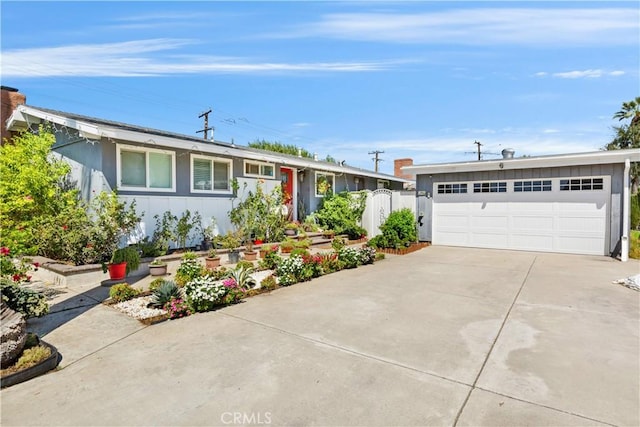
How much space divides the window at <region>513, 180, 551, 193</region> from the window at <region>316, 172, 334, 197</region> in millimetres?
7146

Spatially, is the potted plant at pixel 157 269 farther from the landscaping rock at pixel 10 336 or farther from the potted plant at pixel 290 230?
the potted plant at pixel 290 230

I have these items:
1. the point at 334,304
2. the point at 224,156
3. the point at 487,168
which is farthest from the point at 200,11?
the point at 487,168

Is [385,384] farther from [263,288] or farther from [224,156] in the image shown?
[224,156]

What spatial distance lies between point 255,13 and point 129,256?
20.1 ft

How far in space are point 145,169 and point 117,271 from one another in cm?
302

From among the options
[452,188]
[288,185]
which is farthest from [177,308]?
[452,188]

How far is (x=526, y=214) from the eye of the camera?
36.6 ft

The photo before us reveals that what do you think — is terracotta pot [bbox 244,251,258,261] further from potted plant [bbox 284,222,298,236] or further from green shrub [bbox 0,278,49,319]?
green shrub [bbox 0,278,49,319]

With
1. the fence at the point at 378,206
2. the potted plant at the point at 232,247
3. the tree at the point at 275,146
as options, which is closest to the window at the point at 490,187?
the fence at the point at 378,206

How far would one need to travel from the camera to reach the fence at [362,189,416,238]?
1331cm

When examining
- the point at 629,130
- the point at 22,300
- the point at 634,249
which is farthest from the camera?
the point at 629,130

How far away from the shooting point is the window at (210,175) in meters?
9.48

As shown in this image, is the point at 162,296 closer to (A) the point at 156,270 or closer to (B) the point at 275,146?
(A) the point at 156,270

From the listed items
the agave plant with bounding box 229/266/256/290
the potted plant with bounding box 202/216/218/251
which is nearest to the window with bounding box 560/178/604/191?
the agave plant with bounding box 229/266/256/290
